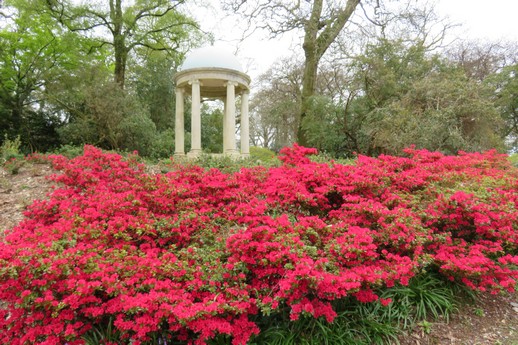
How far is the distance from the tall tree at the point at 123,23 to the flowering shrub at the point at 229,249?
12006mm

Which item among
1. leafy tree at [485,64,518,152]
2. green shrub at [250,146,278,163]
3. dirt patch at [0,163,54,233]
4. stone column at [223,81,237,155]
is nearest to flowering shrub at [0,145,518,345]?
dirt patch at [0,163,54,233]

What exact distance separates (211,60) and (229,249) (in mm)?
10370

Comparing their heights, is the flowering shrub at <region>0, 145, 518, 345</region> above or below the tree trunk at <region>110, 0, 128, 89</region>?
below

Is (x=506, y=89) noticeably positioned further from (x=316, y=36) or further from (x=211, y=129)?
(x=211, y=129)

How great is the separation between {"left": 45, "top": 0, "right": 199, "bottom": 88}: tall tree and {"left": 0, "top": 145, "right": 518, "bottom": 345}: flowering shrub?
12006 mm

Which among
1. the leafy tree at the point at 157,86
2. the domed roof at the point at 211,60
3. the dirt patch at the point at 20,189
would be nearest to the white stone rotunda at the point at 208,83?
the domed roof at the point at 211,60

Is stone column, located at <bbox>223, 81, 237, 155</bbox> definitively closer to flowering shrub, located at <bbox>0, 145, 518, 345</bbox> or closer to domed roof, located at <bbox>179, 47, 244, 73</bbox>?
domed roof, located at <bbox>179, 47, 244, 73</bbox>

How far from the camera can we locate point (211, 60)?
1159cm

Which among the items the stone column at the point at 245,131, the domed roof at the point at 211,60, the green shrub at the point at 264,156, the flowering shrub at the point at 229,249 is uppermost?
the domed roof at the point at 211,60

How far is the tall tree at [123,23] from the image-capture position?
45.8 feet

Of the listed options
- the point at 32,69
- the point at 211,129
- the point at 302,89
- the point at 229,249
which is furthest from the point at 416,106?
the point at 32,69

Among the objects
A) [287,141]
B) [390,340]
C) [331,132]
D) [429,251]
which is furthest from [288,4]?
[287,141]

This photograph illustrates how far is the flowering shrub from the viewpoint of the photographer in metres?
2.20

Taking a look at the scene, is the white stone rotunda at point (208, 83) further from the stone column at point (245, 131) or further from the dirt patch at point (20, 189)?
the dirt patch at point (20, 189)
